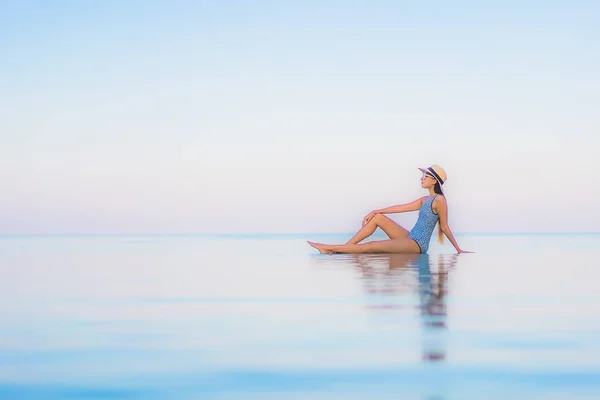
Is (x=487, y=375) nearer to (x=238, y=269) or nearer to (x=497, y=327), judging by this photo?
(x=497, y=327)

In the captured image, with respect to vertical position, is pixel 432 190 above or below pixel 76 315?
above

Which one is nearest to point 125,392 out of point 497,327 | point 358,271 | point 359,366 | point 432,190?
point 359,366

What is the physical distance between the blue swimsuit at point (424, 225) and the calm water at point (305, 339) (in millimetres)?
3584

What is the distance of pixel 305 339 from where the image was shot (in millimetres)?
3629

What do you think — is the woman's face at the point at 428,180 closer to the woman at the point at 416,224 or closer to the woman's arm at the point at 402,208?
the woman at the point at 416,224

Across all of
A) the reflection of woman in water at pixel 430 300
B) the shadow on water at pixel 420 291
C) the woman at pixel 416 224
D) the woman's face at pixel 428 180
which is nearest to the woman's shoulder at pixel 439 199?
the woman at pixel 416 224

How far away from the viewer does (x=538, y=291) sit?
5867 mm

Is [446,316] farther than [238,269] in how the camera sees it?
No

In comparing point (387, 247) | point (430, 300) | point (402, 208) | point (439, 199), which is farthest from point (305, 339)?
point (402, 208)

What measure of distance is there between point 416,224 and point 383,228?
0.48m

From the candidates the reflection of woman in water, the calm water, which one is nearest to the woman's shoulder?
the reflection of woman in water

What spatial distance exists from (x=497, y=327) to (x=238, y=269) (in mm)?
4862

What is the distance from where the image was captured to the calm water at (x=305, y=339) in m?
2.70

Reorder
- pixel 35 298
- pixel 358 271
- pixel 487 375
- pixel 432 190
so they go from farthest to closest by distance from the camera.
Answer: pixel 432 190
pixel 358 271
pixel 35 298
pixel 487 375
